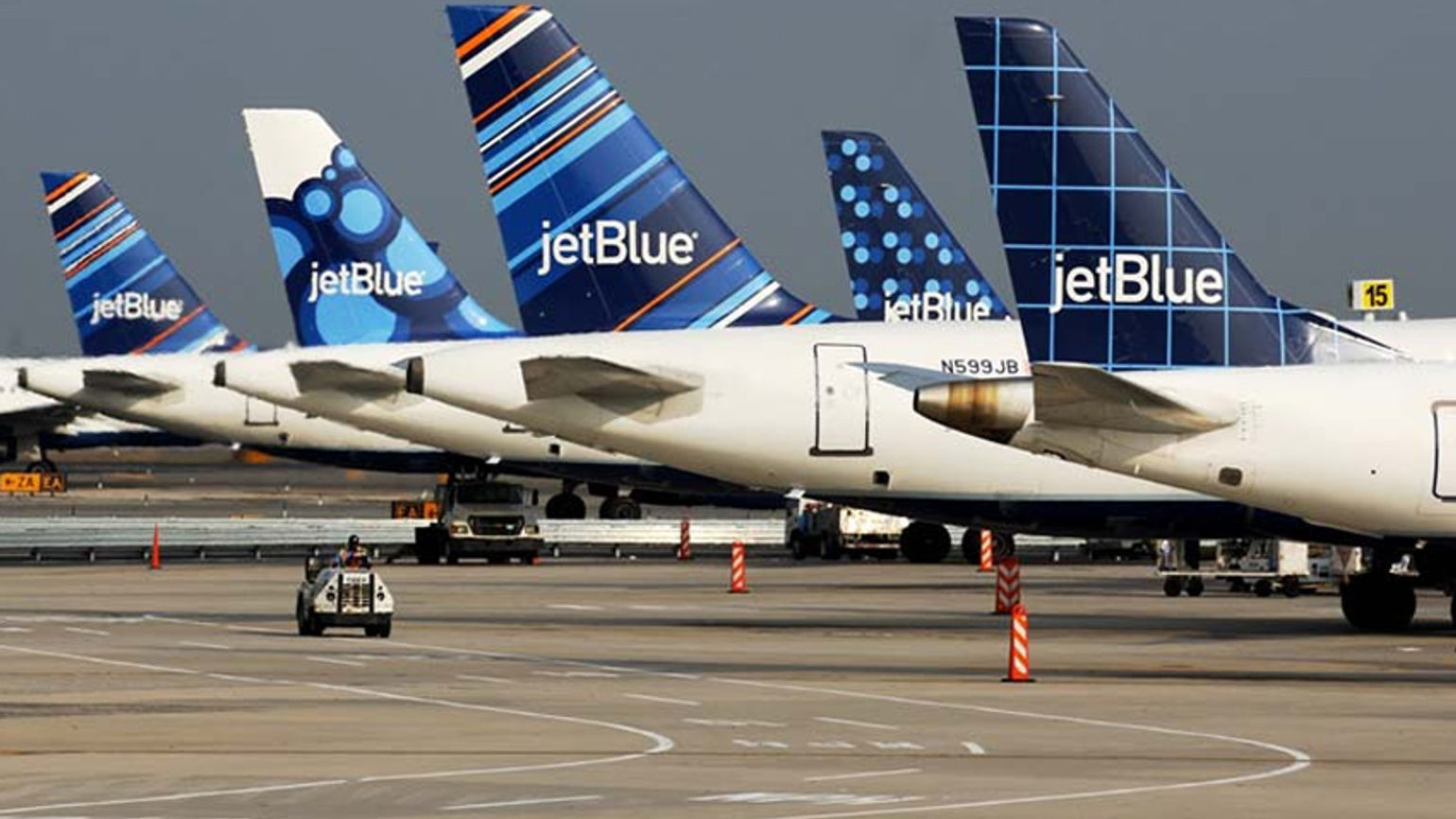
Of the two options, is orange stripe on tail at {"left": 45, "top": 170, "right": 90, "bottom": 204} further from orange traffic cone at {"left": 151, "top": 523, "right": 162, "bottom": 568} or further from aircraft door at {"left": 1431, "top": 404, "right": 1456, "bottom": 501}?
aircraft door at {"left": 1431, "top": 404, "right": 1456, "bottom": 501}

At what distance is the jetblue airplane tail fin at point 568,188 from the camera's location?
163ft

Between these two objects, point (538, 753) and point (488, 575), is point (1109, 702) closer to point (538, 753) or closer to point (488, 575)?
point (538, 753)

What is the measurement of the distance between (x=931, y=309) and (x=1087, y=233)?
75.1 feet

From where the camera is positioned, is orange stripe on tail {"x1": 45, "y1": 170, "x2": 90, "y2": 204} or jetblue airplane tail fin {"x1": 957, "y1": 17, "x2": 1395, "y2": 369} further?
orange stripe on tail {"x1": 45, "y1": 170, "x2": 90, "y2": 204}

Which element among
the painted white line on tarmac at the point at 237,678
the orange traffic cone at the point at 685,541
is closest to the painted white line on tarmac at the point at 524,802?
the painted white line on tarmac at the point at 237,678

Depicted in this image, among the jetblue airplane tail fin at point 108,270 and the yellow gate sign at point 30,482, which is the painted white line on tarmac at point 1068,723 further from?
the yellow gate sign at point 30,482

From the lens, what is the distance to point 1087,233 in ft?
132

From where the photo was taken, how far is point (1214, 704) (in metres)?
31.4

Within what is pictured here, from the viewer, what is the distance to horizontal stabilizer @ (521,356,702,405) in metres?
44.3

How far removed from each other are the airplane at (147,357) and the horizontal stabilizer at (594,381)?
34.5 m

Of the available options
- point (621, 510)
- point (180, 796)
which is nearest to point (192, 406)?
point (621, 510)

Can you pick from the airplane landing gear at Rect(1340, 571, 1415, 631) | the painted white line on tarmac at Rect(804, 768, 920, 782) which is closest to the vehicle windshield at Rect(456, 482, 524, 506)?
the airplane landing gear at Rect(1340, 571, 1415, 631)

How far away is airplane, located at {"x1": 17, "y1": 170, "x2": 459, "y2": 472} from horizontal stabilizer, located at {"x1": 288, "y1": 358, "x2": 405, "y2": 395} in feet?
71.9

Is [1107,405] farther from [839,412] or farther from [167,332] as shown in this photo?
[167,332]
